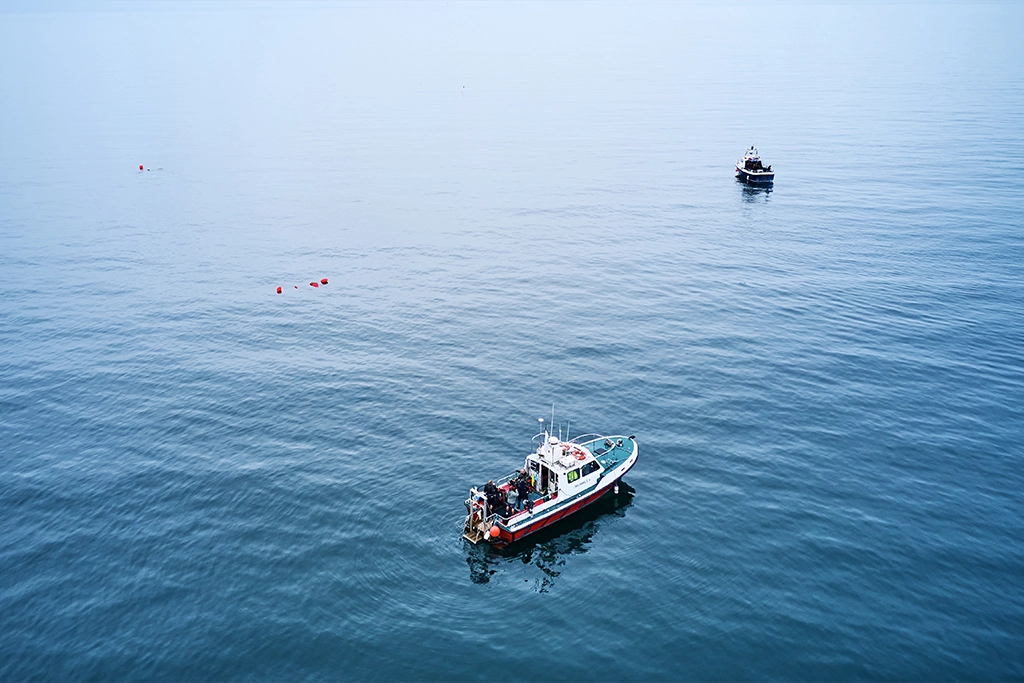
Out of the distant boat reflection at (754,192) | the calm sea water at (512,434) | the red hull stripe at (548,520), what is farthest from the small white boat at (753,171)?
the red hull stripe at (548,520)

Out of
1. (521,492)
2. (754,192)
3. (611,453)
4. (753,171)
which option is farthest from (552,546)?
(753,171)

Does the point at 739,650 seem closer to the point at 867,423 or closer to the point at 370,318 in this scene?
the point at 867,423

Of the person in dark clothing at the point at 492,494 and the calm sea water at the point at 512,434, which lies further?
the person in dark clothing at the point at 492,494

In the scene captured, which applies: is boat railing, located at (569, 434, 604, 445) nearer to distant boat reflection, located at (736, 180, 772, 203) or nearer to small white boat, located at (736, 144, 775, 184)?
distant boat reflection, located at (736, 180, 772, 203)

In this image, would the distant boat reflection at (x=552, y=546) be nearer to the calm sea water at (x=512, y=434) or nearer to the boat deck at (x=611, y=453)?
the calm sea water at (x=512, y=434)

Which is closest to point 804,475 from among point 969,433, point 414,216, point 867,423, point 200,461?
point 867,423

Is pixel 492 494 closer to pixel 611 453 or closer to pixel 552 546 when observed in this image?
pixel 552 546
